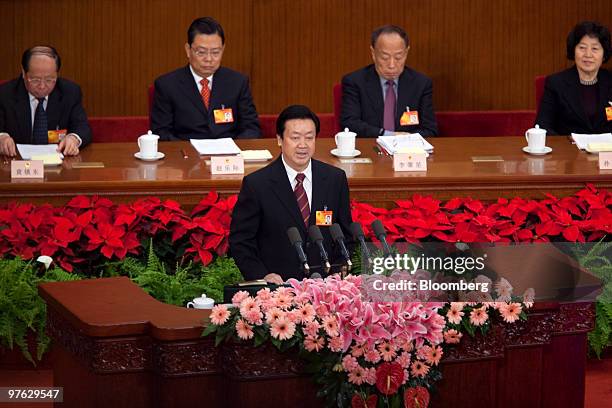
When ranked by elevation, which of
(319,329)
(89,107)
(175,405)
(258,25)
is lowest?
(175,405)

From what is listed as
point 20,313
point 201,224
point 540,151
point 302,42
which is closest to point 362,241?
point 20,313

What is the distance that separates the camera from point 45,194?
4789 mm

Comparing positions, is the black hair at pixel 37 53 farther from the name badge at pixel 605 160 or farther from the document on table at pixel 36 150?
the name badge at pixel 605 160

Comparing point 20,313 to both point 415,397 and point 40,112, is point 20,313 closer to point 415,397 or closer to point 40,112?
point 415,397

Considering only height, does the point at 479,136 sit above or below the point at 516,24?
below

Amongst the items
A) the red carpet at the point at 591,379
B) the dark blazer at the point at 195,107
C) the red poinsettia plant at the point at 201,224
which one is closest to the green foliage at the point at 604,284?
the red carpet at the point at 591,379

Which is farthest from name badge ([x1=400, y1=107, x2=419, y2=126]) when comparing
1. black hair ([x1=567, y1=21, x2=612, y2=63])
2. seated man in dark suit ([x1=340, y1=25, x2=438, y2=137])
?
black hair ([x1=567, y1=21, x2=612, y2=63])

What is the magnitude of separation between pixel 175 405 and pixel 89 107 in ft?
15.2

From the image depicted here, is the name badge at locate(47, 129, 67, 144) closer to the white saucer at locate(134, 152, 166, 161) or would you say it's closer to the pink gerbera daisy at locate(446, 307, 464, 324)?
A: the white saucer at locate(134, 152, 166, 161)

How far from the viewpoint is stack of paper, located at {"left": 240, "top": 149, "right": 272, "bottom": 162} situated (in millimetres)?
5270

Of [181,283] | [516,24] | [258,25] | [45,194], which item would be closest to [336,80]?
[258,25]

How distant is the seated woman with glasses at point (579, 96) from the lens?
19.7 ft

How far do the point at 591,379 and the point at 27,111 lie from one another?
10.1 ft

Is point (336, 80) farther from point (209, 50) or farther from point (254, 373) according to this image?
point (254, 373)
